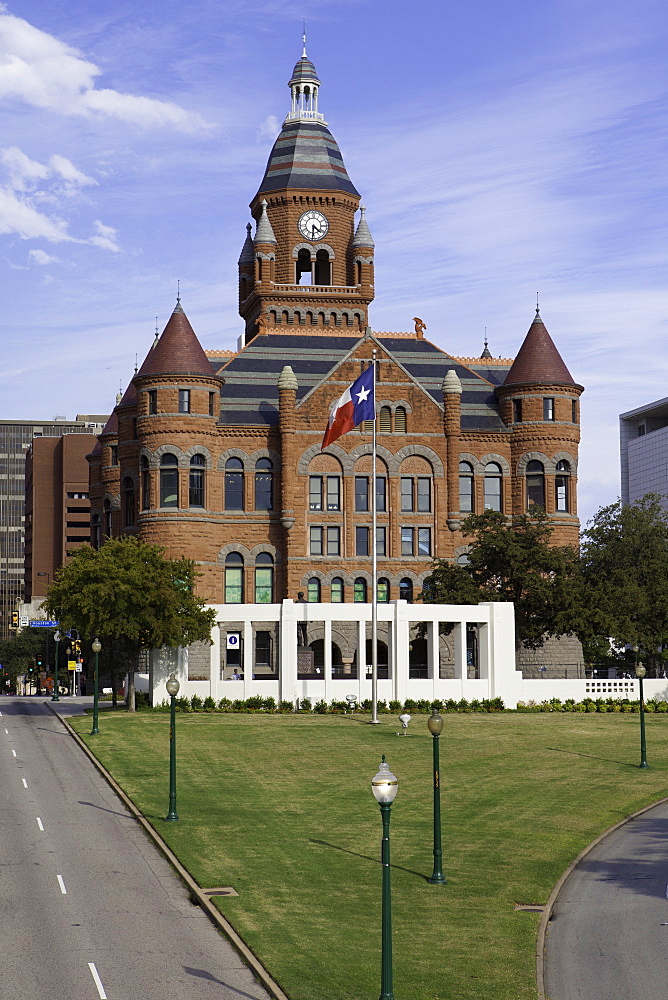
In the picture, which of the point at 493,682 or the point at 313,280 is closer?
the point at 493,682

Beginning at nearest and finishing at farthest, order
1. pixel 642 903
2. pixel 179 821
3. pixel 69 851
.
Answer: pixel 642 903, pixel 69 851, pixel 179 821

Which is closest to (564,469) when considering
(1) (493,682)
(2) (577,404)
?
→ (2) (577,404)

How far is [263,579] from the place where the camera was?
267 feet

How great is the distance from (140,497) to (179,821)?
4642 cm

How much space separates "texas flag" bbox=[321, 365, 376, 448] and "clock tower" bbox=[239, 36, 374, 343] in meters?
30.5

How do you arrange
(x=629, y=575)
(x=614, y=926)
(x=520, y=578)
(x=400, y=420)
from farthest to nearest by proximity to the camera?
(x=400, y=420) → (x=629, y=575) → (x=520, y=578) → (x=614, y=926)

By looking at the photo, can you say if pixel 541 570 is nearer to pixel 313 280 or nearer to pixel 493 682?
pixel 493 682

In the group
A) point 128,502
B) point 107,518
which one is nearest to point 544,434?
point 128,502

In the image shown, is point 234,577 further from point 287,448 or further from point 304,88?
point 304,88

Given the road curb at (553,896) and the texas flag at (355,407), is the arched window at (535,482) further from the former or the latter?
the road curb at (553,896)

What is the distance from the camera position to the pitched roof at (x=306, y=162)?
95.7 meters

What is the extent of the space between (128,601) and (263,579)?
2148 cm

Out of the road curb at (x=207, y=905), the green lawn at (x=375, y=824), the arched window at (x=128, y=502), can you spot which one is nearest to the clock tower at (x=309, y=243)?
the arched window at (x=128, y=502)

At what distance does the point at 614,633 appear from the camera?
70.5 metres
